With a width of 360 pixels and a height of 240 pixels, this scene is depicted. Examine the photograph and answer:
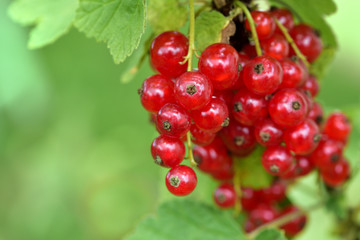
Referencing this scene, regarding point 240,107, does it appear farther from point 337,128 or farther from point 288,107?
point 337,128

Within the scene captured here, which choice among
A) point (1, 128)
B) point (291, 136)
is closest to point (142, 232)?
point (291, 136)

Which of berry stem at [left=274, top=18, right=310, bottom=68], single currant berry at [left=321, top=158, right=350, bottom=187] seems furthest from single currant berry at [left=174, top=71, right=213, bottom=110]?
single currant berry at [left=321, top=158, right=350, bottom=187]

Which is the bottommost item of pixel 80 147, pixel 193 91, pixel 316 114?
pixel 80 147

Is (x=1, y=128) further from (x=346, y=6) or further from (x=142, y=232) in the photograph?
(x=346, y=6)

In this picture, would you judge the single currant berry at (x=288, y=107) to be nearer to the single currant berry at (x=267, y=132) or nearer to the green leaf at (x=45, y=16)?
the single currant berry at (x=267, y=132)

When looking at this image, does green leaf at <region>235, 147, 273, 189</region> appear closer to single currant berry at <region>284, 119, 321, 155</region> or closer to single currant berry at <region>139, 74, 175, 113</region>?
single currant berry at <region>284, 119, 321, 155</region>

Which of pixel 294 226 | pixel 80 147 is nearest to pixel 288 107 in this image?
pixel 294 226

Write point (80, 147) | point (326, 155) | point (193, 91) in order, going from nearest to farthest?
point (193, 91), point (326, 155), point (80, 147)
